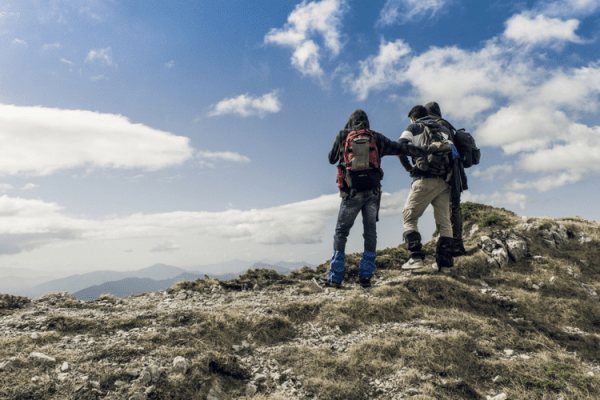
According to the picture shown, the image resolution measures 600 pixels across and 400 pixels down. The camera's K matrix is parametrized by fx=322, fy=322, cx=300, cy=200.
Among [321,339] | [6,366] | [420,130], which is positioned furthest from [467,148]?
[6,366]

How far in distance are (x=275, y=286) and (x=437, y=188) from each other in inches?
198

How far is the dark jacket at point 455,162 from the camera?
28.7 feet

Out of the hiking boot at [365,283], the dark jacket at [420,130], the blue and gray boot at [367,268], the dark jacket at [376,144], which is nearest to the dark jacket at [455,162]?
the dark jacket at [420,130]

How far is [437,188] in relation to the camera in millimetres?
8625

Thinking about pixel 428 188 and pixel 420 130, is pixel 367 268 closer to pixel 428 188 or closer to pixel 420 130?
pixel 428 188

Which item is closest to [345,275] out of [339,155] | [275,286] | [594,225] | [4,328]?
[275,286]

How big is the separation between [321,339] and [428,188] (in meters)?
5.00

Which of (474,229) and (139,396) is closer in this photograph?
(139,396)

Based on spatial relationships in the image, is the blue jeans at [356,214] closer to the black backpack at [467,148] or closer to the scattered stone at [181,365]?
the black backpack at [467,148]

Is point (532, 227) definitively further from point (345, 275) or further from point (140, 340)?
point (140, 340)

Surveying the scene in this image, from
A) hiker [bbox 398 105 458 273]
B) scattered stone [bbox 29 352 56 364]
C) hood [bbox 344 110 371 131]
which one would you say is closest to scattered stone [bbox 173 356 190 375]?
scattered stone [bbox 29 352 56 364]

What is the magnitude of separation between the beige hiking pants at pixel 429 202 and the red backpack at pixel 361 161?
1481 mm

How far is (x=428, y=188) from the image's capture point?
8.54 m

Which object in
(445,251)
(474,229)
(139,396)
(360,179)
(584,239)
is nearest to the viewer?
(139,396)
